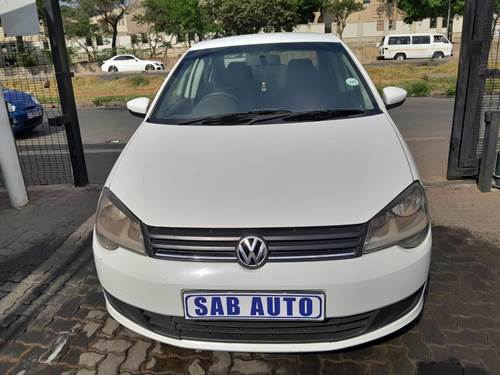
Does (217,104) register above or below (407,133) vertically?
above

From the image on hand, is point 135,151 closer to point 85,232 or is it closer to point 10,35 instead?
point 85,232

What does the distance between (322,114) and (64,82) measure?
10.5 feet

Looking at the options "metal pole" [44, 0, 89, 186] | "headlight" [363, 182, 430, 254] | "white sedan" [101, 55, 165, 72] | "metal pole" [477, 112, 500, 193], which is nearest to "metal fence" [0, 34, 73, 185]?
"metal pole" [44, 0, 89, 186]

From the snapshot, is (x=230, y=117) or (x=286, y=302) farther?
(x=230, y=117)

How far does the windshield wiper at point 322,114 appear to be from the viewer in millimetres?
2850

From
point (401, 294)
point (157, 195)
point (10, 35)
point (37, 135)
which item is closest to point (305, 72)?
point (157, 195)

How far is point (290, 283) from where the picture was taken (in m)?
1.86

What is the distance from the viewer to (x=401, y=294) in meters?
1.98

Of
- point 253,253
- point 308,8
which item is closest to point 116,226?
point 253,253

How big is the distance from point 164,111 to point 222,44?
0.88 meters

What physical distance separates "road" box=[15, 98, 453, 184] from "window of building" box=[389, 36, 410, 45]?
19.4 metres


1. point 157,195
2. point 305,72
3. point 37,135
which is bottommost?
point 37,135

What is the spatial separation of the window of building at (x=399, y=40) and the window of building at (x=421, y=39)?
0.41m

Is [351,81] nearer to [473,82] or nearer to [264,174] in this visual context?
[264,174]
